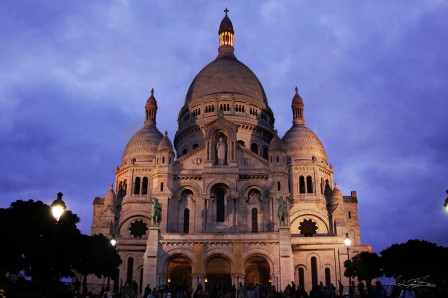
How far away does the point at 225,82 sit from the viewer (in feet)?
244

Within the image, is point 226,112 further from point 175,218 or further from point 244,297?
point 244,297

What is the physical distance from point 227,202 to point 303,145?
16.8 meters

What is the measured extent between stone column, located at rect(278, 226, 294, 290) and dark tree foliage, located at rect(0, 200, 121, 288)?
56.4 feet

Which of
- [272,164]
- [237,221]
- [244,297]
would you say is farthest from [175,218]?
[244,297]

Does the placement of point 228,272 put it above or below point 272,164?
below

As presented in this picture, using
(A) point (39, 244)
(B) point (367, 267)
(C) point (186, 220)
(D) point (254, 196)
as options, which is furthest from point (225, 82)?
→ (A) point (39, 244)

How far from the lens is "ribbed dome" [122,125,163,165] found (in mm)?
69938

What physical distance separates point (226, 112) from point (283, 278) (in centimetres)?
2802

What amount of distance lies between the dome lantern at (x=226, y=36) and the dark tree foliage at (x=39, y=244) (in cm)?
4941

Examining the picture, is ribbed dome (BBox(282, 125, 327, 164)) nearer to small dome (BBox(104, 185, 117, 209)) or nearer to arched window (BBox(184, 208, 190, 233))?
arched window (BBox(184, 208, 190, 233))

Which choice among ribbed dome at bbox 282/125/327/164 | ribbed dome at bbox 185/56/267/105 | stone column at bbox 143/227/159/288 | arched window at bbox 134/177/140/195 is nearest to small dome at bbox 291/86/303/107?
ribbed dome at bbox 185/56/267/105

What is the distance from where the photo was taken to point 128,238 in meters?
62.0

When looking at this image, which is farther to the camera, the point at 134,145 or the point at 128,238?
the point at 134,145

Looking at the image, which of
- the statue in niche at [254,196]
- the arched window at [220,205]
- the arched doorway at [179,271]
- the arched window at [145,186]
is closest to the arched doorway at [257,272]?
the arched window at [220,205]
